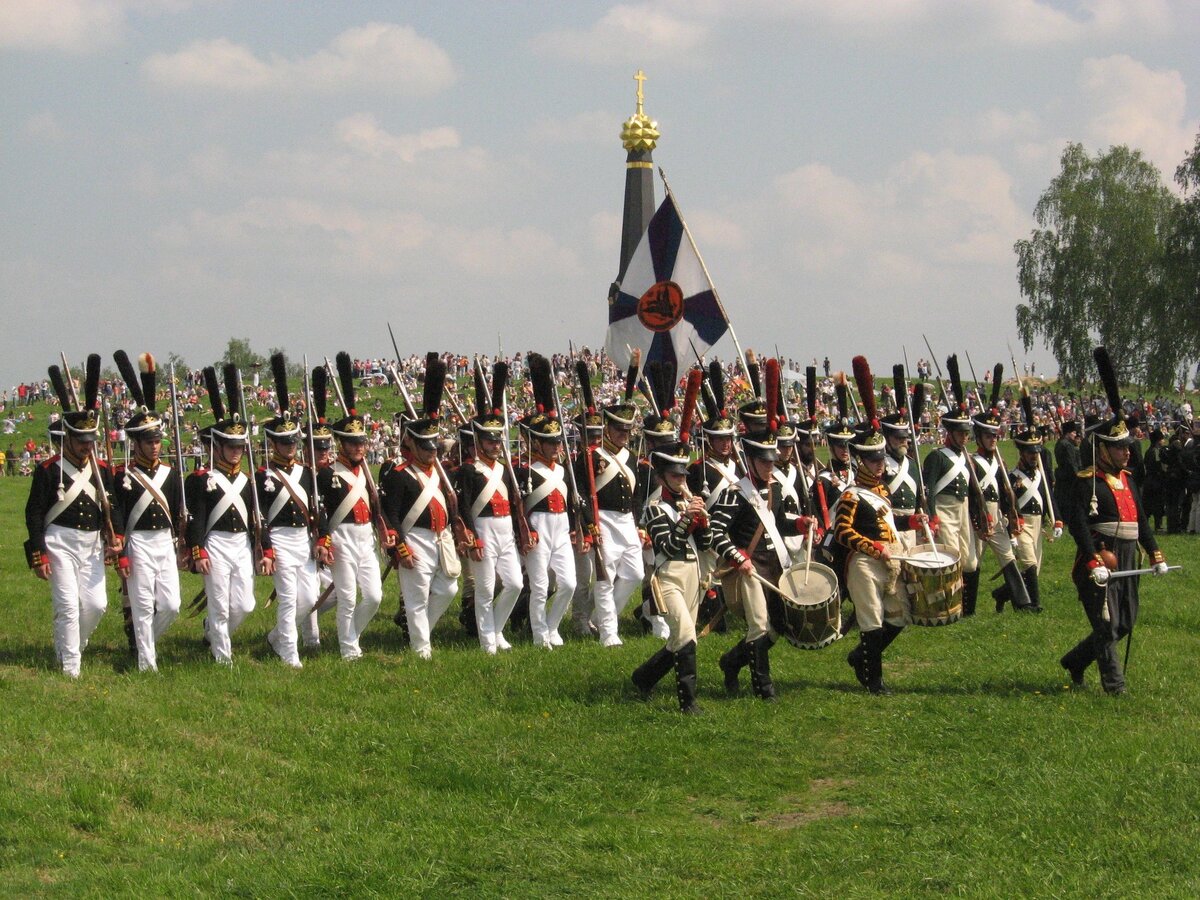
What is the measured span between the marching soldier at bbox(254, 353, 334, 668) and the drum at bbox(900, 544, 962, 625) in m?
5.20

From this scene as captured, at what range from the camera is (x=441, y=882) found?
7.41 m

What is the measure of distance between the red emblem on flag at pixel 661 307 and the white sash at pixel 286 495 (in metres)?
6.47

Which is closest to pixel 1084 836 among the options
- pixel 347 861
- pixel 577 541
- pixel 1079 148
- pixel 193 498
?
pixel 347 861

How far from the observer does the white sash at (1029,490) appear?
655 inches

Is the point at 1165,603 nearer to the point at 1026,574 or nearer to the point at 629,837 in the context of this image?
the point at 1026,574

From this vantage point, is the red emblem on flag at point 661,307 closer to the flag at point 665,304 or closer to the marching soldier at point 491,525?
the flag at point 665,304

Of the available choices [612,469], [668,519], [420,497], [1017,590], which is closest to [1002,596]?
[1017,590]

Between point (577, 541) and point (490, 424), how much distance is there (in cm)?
147

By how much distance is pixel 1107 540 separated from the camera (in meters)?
11.2

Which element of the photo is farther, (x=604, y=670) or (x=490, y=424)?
(x=490, y=424)

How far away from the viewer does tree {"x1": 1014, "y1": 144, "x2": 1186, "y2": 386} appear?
5522cm

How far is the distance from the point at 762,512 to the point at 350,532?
13.3 feet

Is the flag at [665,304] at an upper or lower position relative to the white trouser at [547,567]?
upper

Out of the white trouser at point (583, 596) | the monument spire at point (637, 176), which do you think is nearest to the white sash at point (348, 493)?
the white trouser at point (583, 596)
